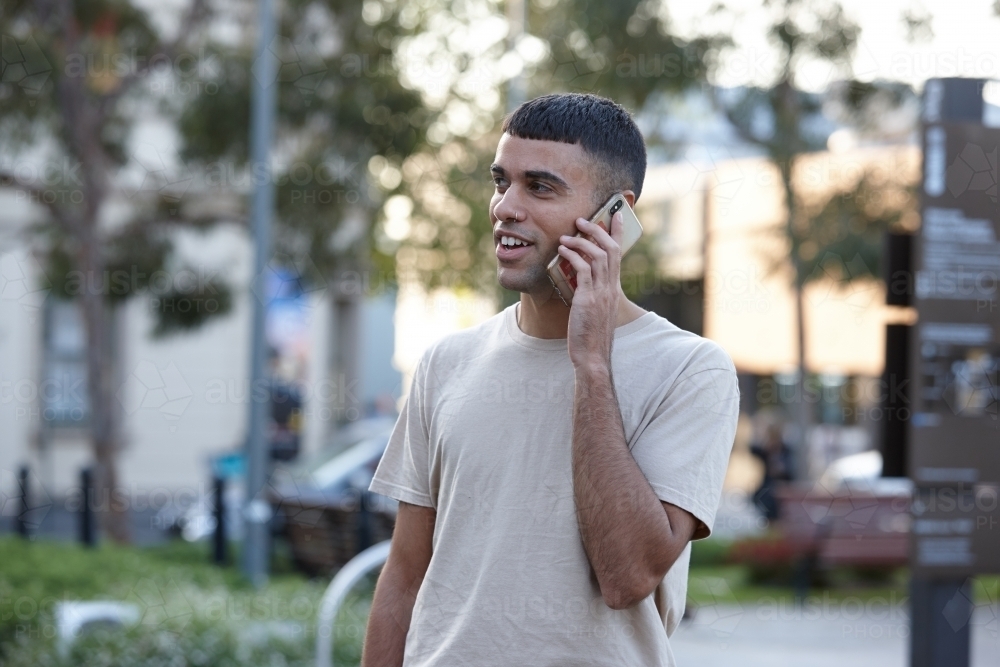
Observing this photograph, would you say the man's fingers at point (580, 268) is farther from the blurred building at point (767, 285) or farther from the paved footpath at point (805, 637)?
the paved footpath at point (805, 637)

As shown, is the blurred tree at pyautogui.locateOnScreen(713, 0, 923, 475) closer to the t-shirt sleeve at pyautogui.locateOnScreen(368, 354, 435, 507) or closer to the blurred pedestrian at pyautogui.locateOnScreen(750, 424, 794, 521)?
the blurred pedestrian at pyautogui.locateOnScreen(750, 424, 794, 521)

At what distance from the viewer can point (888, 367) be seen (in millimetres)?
5297

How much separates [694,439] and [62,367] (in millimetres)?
21583

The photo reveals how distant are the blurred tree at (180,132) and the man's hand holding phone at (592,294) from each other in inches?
364

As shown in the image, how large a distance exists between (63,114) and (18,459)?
39.3ft

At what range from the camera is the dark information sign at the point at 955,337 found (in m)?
5.04

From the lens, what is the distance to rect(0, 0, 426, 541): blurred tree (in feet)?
36.8

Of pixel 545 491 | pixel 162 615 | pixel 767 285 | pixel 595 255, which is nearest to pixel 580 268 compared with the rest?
pixel 595 255

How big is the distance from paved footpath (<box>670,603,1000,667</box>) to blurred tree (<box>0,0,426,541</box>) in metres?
4.97

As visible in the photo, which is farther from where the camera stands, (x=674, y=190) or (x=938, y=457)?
(x=674, y=190)

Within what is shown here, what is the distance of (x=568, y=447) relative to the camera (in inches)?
91.0

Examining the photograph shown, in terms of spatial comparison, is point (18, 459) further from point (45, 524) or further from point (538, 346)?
point (538, 346)

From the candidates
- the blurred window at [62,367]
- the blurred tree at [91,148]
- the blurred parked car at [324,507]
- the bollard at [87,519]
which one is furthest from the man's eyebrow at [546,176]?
the blurred window at [62,367]

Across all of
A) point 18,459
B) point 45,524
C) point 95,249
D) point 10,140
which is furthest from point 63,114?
point 18,459
